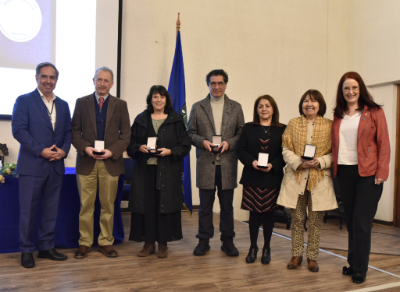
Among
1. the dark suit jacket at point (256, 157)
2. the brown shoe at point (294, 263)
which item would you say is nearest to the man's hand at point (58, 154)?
the dark suit jacket at point (256, 157)

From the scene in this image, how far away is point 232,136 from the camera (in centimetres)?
330

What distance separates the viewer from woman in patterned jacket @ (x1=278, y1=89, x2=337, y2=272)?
2.79m

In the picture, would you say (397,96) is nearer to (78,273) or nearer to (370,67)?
(370,67)

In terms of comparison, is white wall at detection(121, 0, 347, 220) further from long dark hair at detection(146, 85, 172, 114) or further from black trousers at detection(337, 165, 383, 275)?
black trousers at detection(337, 165, 383, 275)

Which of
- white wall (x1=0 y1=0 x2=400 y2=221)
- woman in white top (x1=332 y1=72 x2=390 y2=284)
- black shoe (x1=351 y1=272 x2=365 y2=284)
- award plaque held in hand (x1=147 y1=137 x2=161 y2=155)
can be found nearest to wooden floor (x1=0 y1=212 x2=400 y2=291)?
black shoe (x1=351 y1=272 x2=365 y2=284)

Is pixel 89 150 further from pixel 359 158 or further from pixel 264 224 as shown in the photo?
pixel 359 158

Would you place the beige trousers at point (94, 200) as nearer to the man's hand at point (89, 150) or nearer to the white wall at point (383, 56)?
the man's hand at point (89, 150)

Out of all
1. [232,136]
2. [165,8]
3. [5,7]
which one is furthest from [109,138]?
[165,8]

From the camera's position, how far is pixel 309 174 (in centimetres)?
281

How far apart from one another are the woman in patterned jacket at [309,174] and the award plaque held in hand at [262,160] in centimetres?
17

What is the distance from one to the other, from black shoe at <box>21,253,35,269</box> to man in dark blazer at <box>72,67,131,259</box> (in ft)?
1.14

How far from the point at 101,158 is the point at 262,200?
137 centimetres

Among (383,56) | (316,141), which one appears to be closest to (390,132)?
(383,56)

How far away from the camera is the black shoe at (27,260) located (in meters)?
2.82
